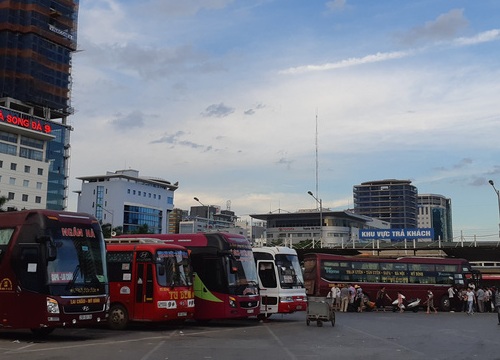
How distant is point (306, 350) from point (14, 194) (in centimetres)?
9561

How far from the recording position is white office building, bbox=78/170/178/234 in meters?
139

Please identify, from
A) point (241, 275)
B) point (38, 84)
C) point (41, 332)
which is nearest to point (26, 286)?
point (41, 332)

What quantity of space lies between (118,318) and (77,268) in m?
4.02

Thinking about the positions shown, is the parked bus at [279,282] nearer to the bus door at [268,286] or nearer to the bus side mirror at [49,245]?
the bus door at [268,286]

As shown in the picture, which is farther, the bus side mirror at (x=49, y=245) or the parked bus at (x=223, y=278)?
the parked bus at (x=223, y=278)

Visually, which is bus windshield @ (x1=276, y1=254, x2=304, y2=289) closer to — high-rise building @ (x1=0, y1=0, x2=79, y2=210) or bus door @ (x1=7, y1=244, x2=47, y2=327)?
bus door @ (x1=7, y1=244, x2=47, y2=327)

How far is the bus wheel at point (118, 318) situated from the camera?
18.3 metres

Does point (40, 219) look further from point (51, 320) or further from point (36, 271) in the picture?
point (51, 320)

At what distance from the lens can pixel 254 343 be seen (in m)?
14.8

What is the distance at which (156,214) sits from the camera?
15075 centimetres

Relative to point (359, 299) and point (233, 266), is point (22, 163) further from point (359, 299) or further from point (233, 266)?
point (233, 266)

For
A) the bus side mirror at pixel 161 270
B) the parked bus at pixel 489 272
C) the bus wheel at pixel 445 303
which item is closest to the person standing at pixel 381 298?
the bus wheel at pixel 445 303

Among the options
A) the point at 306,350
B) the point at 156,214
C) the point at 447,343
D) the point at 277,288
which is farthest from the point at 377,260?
the point at 156,214

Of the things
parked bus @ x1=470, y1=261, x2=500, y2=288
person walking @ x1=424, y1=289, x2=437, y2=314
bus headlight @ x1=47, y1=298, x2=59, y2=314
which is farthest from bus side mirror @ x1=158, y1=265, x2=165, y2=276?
parked bus @ x1=470, y1=261, x2=500, y2=288
